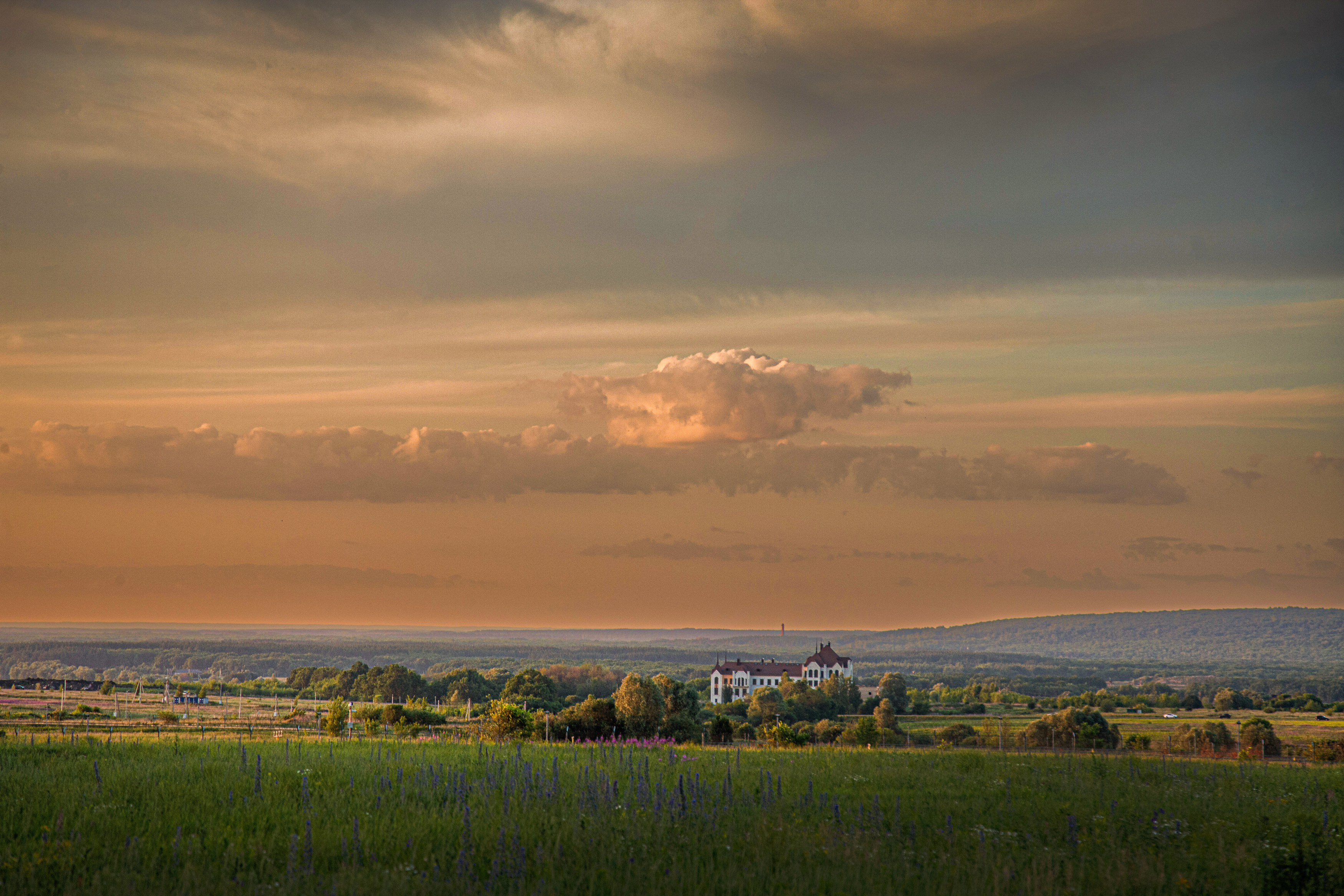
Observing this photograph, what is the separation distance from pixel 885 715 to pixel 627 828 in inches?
4089

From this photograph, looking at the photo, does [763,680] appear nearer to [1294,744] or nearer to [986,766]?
[1294,744]

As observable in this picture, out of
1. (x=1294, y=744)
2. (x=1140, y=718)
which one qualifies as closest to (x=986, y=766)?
(x=1294, y=744)

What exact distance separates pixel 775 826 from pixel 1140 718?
Result: 460ft

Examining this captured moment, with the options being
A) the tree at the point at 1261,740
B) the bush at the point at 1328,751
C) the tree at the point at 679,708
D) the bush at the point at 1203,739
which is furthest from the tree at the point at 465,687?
the bush at the point at 1328,751

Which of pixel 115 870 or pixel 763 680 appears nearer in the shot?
pixel 115 870

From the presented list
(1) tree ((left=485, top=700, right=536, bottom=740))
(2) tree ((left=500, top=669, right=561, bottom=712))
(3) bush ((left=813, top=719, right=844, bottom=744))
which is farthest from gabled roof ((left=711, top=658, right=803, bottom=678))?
(1) tree ((left=485, top=700, right=536, bottom=740))

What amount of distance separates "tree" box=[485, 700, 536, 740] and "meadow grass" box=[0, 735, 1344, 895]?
487 inches

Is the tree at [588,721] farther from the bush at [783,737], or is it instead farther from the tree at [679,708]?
the tree at [679,708]

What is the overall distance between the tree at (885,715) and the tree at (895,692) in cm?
609

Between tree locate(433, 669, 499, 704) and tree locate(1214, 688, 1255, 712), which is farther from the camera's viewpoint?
tree locate(1214, 688, 1255, 712)

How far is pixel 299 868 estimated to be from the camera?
11391 millimetres

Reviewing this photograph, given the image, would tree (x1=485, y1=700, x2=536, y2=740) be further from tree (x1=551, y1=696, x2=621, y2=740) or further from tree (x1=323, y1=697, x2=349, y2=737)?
tree (x1=323, y1=697, x2=349, y2=737)

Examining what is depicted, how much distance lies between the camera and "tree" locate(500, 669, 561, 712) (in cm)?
10925

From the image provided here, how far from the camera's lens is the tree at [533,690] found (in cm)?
10925
